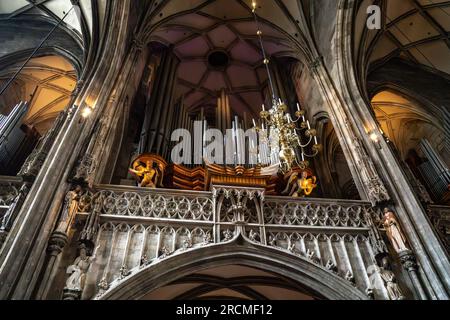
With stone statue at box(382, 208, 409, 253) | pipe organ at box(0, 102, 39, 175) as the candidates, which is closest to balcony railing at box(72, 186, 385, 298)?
stone statue at box(382, 208, 409, 253)

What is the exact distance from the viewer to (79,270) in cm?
535

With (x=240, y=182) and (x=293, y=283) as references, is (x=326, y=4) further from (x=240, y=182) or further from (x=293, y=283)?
(x=293, y=283)

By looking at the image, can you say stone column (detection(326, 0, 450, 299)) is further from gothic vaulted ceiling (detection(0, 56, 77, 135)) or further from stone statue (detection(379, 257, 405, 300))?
gothic vaulted ceiling (detection(0, 56, 77, 135))

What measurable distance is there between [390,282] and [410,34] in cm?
1064

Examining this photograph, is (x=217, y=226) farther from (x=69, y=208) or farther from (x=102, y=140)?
(x=102, y=140)

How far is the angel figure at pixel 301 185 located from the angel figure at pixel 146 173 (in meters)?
3.56

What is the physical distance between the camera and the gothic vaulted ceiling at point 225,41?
13.2 metres

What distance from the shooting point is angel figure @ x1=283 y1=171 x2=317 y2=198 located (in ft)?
28.5

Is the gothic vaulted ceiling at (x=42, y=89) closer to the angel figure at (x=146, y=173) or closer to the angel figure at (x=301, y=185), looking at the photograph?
the angel figure at (x=146, y=173)

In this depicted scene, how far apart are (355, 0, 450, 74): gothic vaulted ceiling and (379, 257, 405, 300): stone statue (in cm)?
776

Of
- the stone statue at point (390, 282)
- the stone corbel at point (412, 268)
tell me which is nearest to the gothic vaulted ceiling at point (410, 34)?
the stone corbel at point (412, 268)

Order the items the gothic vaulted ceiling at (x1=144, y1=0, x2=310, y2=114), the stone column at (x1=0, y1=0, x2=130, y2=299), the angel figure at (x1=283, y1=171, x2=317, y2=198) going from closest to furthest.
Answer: the stone column at (x1=0, y1=0, x2=130, y2=299) < the angel figure at (x1=283, y1=171, x2=317, y2=198) < the gothic vaulted ceiling at (x1=144, y1=0, x2=310, y2=114)

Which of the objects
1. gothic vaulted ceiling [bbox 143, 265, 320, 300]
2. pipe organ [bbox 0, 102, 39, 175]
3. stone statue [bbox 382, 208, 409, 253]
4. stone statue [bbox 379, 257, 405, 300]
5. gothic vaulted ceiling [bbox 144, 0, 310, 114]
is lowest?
stone statue [bbox 379, 257, 405, 300]
